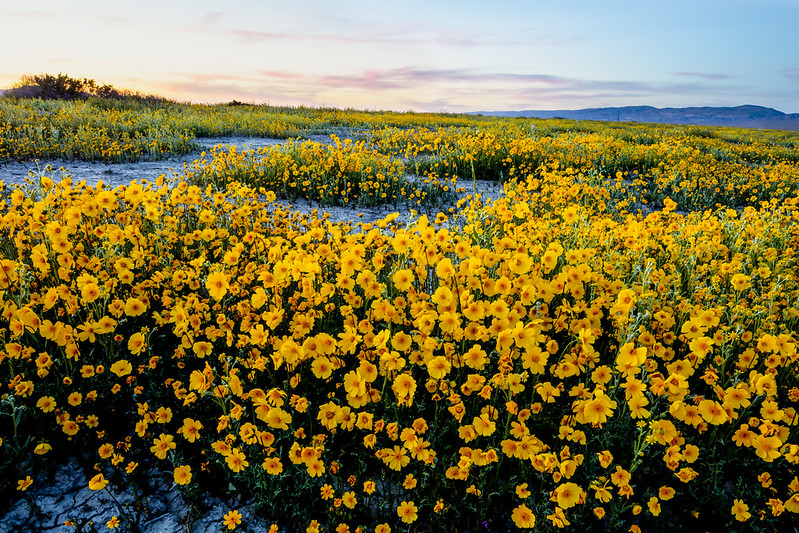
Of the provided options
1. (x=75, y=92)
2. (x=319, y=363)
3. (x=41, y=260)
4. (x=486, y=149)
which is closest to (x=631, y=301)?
(x=319, y=363)

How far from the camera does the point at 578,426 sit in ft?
8.28

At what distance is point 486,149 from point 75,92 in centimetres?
2385

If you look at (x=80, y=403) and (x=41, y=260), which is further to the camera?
(x=41, y=260)

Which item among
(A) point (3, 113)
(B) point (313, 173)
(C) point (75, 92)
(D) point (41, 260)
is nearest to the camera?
(D) point (41, 260)

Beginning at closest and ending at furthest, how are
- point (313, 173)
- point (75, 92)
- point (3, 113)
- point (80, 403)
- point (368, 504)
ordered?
point (368, 504)
point (80, 403)
point (313, 173)
point (3, 113)
point (75, 92)

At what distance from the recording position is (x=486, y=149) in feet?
36.7

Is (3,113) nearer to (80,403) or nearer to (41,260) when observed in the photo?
(41,260)

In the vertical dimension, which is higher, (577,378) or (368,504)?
(577,378)

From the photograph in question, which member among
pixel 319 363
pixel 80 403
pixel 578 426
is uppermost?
pixel 319 363

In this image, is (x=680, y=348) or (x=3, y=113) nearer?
(x=680, y=348)

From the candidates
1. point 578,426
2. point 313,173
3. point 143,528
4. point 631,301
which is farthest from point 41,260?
point 313,173

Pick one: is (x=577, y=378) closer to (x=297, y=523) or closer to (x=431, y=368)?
(x=431, y=368)

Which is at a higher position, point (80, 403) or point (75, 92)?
point (75, 92)

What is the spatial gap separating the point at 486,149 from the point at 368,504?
10.3 m
